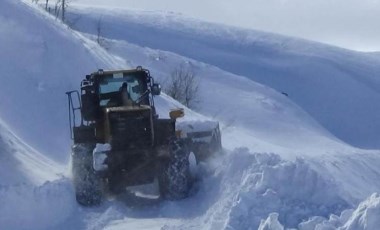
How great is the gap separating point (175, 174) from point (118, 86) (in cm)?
243

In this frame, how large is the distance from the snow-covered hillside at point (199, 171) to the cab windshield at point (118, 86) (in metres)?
1.56

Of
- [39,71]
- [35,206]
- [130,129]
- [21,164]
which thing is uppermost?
[130,129]

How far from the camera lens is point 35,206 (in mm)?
15469

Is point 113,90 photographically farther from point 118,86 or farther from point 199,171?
point 199,171

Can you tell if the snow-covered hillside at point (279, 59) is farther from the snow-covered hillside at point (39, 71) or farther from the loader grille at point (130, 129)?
the loader grille at point (130, 129)

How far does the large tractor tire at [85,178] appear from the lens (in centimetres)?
1650

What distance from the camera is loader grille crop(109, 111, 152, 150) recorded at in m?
16.6

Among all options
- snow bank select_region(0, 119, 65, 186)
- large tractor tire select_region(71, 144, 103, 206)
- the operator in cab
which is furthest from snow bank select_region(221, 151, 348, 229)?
snow bank select_region(0, 119, 65, 186)

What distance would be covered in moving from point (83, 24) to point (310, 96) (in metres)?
15.9

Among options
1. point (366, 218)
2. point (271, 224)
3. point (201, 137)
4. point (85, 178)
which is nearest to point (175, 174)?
point (85, 178)

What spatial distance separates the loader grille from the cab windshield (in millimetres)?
1487

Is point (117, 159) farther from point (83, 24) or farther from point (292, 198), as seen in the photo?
point (83, 24)

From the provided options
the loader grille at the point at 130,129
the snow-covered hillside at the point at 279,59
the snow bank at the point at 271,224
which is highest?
the snow bank at the point at 271,224

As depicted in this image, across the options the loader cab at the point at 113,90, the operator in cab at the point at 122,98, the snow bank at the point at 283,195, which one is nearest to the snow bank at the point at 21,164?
the loader cab at the point at 113,90
